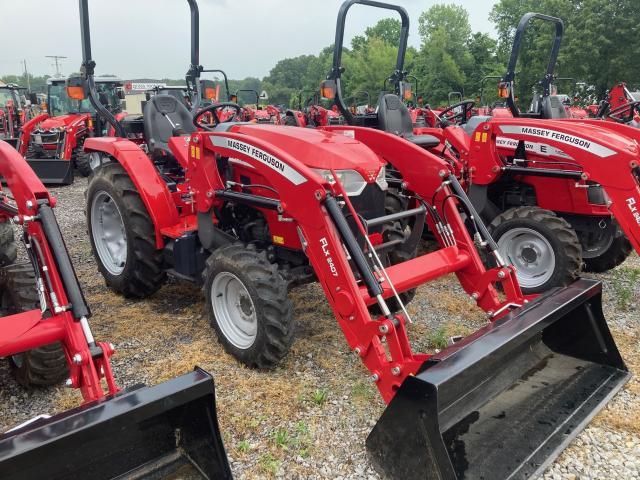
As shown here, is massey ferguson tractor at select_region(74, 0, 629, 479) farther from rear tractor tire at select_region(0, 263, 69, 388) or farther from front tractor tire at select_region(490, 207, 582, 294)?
front tractor tire at select_region(490, 207, 582, 294)

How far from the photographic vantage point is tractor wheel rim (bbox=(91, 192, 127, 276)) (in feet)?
15.7

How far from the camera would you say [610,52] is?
95.9 ft

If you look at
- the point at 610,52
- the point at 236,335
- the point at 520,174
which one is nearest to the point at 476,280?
Result: the point at 236,335

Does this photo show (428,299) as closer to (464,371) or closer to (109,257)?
(464,371)

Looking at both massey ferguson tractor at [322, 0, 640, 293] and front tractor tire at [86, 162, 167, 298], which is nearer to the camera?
front tractor tire at [86, 162, 167, 298]

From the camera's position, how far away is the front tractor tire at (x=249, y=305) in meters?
3.24

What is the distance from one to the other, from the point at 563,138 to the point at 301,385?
315cm

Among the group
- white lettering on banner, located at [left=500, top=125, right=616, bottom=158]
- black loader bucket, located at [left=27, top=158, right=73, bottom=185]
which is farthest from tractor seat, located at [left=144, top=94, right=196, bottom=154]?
black loader bucket, located at [left=27, top=158, right=73, bottom=185]

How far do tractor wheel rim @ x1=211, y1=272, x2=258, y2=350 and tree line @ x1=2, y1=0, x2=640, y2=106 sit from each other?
20.2ft

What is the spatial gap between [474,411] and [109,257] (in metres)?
3.44

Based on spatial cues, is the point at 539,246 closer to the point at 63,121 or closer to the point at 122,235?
the point at 122,235

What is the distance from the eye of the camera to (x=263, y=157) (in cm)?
332

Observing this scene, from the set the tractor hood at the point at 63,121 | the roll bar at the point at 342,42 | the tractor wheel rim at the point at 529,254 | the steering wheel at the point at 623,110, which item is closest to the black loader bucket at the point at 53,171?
the tractor hood at the point at 63,121

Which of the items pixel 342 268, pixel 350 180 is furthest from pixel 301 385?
pixel 350 180
